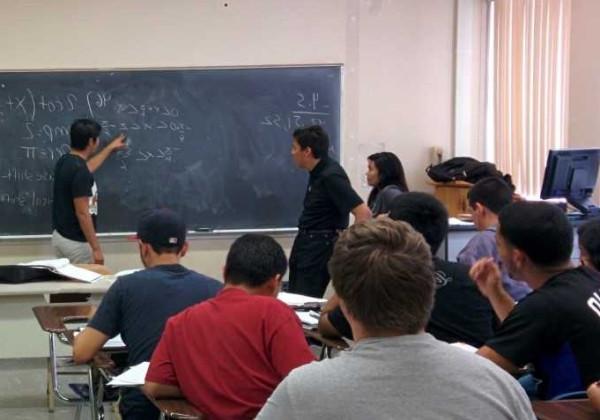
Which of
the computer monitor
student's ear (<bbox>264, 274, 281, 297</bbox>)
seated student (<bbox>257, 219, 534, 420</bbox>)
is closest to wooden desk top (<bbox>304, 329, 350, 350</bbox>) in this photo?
student's ear (<bbox>264, 274, 281, 297</bbox>)

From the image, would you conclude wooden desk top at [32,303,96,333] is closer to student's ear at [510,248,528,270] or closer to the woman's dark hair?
student's ear at [510,248,528,270]

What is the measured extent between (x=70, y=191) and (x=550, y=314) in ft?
13.7

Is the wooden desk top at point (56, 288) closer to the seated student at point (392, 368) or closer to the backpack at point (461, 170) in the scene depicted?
the backpack at point (461, 170)

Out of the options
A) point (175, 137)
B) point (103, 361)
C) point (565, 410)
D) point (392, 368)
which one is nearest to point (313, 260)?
point (175, 137)

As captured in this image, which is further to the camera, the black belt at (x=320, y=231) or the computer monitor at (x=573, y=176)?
the computer monitor at (x=573, y=176)

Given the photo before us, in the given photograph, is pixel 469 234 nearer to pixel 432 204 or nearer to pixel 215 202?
pixel 215 202

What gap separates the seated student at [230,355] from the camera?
2297 mm

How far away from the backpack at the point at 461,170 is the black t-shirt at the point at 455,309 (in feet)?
11.7

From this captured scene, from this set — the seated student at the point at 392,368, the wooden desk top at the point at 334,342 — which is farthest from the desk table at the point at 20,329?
the seated student at the point at 392,368

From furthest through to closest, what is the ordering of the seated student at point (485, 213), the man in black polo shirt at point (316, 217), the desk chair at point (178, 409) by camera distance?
the man in black polo shirt at point (316, 217)
the seated student at point (485, 213)
the desk chair at point (178, 409)

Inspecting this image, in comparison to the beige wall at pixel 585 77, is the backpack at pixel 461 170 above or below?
below

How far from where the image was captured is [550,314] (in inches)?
84.6

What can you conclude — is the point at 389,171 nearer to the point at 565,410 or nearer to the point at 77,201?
the point at 77,201

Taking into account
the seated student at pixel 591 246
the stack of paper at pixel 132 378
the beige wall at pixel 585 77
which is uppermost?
the beige wall at pixel 585 77
